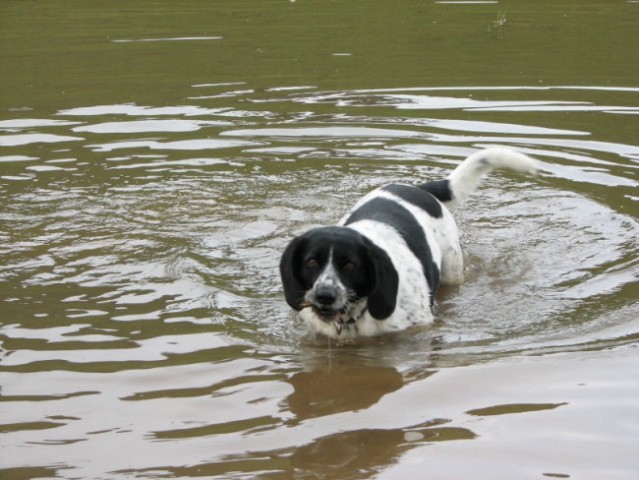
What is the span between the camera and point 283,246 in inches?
317

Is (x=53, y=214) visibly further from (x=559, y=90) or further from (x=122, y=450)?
(x=559, y=90)

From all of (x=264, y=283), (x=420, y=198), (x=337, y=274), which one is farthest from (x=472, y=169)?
(x=337, y=274)

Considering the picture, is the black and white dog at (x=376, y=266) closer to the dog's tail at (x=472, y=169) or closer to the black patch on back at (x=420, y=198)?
the black patch on back at (x=420, y=198)

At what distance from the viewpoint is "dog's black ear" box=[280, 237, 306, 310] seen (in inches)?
246

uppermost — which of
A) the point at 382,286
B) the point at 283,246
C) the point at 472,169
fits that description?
the point at 472,169

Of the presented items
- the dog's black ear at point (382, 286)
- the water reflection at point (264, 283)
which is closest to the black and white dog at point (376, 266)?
the dog's black ear at point (382, 286)

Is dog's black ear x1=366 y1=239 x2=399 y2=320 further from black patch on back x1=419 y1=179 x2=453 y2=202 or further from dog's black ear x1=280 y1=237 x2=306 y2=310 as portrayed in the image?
black patch on back x1=419 y1=179 x2=453 y2=202

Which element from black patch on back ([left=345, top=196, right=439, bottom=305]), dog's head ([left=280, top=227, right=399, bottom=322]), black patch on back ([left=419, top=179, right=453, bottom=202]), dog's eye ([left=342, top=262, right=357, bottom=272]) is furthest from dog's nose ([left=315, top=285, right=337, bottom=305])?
black patch on back ([left=419, top=179, right=453, bottom=202])

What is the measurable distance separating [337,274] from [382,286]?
26 centimetres

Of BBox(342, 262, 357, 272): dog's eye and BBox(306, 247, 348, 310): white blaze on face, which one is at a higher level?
BBox(342, 262, 357, 272): dog's eye

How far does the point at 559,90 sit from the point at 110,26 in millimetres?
7686

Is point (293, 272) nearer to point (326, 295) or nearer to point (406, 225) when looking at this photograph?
point (326, 295)

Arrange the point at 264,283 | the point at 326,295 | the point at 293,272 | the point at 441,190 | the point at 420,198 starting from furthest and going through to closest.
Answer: the point at 441,190 < the point at 420,198 < the point at 264,283 < the point at 293,272 < the point at 326,295

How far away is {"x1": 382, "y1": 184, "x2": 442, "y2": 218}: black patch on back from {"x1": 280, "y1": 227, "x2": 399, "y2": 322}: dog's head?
112 cm
